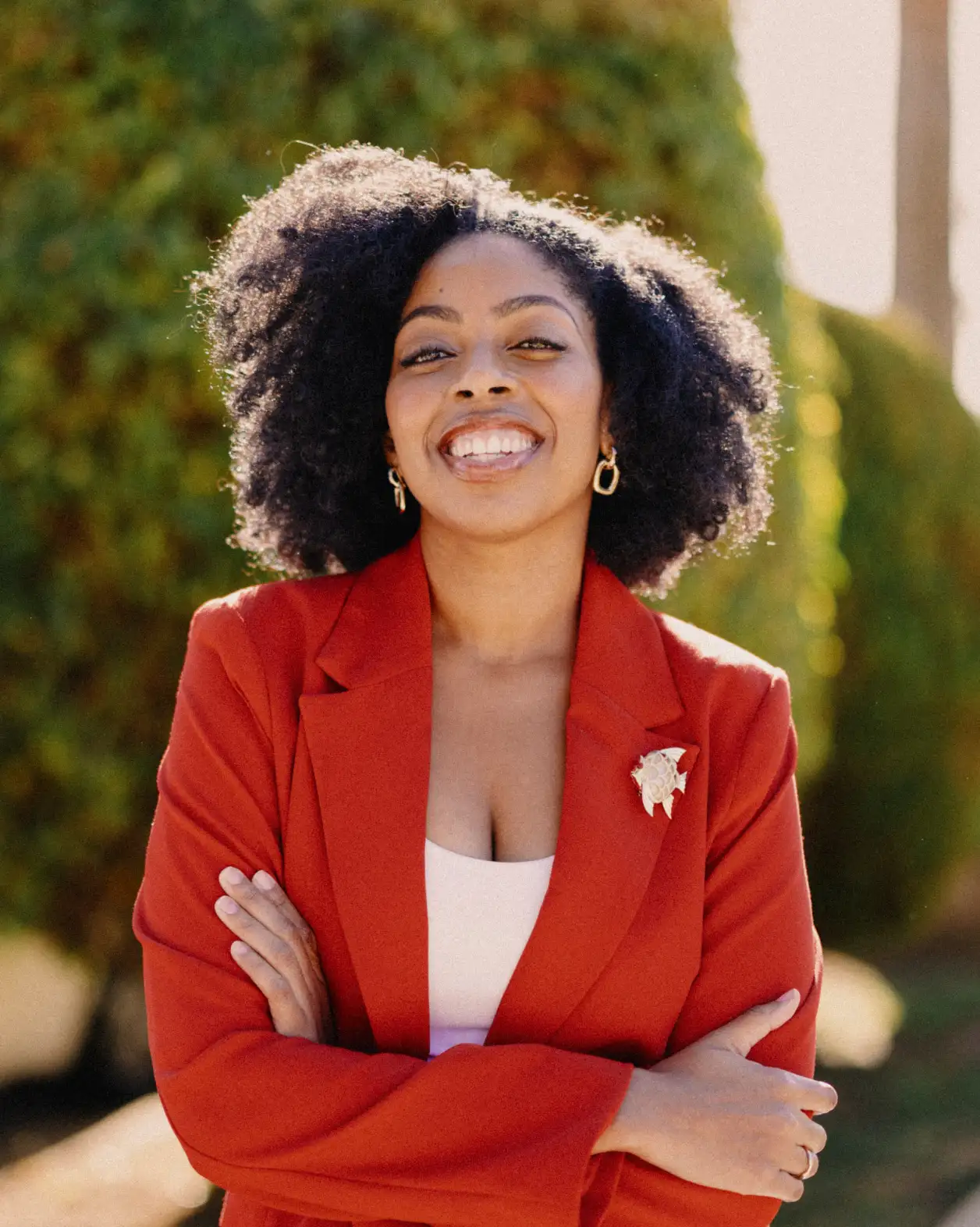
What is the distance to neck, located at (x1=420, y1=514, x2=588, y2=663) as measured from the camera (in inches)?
103

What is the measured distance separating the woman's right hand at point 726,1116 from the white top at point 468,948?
0.26 metres

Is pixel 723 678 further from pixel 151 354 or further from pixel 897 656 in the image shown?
pixel 897 656

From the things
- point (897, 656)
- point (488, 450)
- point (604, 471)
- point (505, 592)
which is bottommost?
point (505, 592)

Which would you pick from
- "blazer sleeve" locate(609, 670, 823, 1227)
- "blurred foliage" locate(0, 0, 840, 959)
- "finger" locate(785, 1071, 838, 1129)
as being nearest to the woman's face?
"blazer sleeve" locate(609, 670, 823, 1227)

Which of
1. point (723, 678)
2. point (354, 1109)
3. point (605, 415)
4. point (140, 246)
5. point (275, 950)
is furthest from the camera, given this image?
point (140, 246)

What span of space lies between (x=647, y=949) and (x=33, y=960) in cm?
274

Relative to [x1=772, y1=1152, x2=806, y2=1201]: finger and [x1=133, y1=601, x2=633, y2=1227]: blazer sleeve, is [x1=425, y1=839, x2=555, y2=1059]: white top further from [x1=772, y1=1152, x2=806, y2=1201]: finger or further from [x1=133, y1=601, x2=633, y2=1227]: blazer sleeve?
[x1=772, y1=1152, x2=806, y2=1201]: finger

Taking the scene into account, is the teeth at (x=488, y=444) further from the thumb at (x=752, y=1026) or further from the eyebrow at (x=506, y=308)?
the thumb at (x=752, y=1026)

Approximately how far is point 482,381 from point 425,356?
165 millimetres

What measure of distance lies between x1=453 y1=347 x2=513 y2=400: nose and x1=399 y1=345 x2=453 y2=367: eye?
88 millimetres

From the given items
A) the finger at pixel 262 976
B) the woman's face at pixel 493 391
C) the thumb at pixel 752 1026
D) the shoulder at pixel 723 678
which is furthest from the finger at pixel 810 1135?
the woman's face at pixel 493 391

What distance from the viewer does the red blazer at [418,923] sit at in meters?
2.16

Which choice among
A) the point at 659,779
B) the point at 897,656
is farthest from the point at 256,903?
the point at 897,656

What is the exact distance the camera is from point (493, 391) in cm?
246
